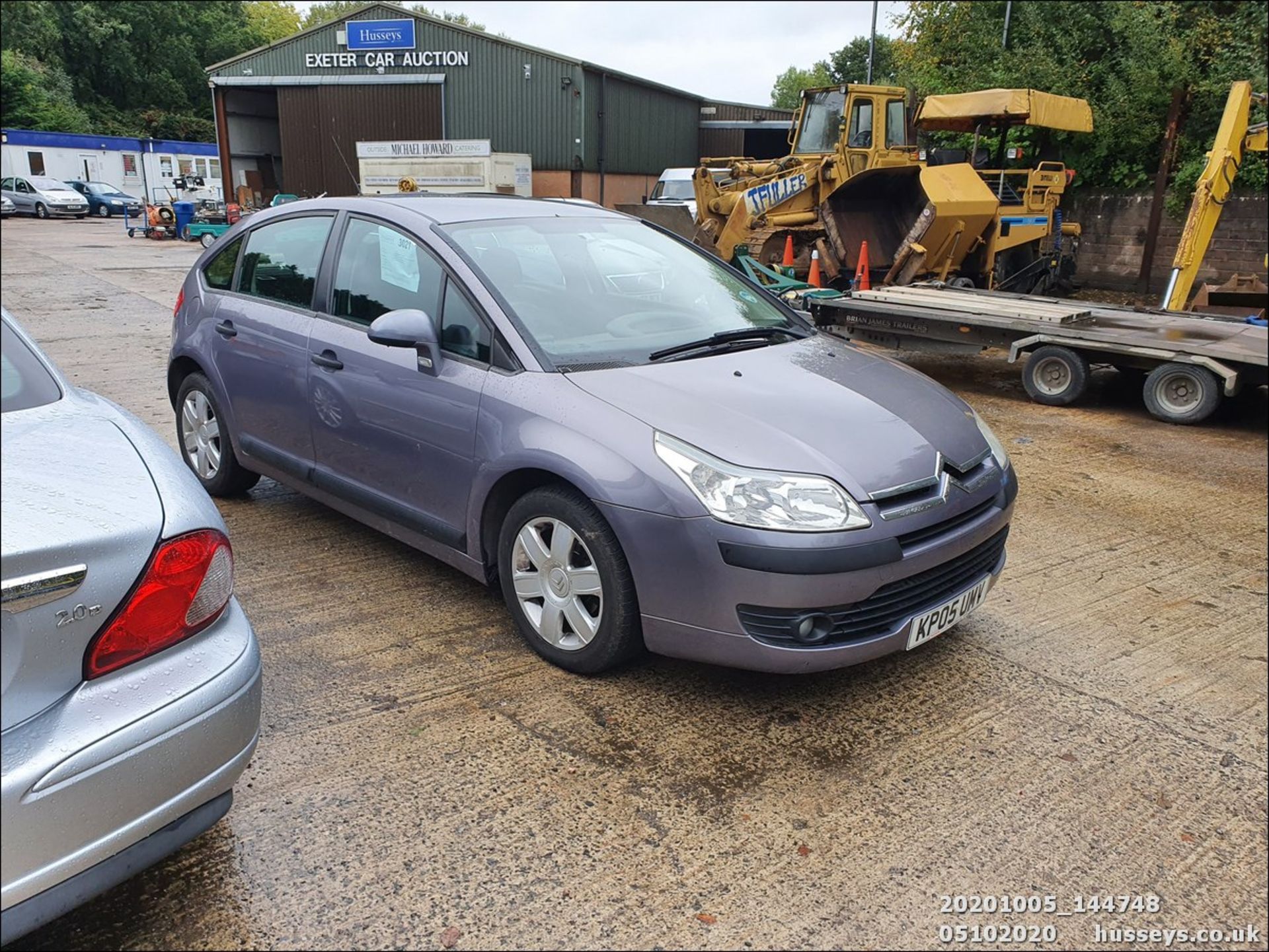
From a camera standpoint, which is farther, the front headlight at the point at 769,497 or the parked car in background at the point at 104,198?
the front headlight at the point at 769,497

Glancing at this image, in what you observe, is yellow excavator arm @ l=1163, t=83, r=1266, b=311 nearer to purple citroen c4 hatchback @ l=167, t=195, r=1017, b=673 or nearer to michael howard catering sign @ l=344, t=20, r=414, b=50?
purple citroen c4 hatchback @ l=167, t=195, r=1017, b=673

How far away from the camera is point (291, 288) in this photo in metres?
4.38

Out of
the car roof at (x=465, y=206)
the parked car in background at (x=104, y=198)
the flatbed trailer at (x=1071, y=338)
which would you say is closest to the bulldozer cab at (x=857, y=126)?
the flatbed trailer at (x=1071, y=338)

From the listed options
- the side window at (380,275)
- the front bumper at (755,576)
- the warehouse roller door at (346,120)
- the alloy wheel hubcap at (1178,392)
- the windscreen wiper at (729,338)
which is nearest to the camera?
the front bumper at (755,576)

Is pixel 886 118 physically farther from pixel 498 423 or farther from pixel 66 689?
pixel 66 689

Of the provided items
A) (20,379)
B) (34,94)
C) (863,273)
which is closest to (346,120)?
(863,273)

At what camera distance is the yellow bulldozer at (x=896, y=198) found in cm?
1119

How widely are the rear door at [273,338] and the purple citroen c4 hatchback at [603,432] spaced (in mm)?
14

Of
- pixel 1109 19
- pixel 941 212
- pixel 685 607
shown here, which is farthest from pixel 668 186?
pixel 685 607

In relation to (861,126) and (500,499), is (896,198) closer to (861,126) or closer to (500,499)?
(861,126)

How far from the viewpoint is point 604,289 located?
388 cm

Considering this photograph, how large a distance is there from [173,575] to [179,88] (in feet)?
3.13

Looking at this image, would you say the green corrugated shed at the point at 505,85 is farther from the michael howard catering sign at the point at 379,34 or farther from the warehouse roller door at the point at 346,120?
the warehouse roller door at the point at 346,120

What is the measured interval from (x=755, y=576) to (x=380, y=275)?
2176mm
